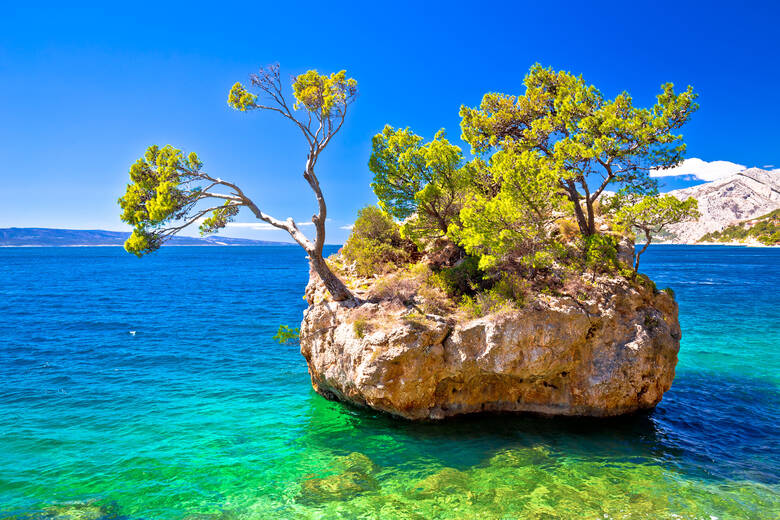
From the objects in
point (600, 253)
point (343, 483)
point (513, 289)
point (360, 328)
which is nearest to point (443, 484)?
point (343, 483)

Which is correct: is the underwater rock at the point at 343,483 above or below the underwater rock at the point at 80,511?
above

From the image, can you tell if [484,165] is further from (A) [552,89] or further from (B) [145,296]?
(B) [145,296]

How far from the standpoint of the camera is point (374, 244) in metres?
22.5

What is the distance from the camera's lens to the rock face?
1530cm

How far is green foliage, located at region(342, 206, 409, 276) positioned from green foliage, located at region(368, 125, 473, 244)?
5.13ft

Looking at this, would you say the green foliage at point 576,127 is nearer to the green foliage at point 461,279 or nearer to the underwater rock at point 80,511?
the green foliage at point 461,279

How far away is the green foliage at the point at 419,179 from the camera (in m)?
19.8

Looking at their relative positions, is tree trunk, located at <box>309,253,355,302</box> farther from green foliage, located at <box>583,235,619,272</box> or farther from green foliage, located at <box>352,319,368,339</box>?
green foliage, located at <box>583,235,619,272</box>

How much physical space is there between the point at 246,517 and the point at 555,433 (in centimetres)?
1050

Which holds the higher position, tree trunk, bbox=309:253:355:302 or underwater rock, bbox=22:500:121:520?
tree trunk, bbox=309:253:355:302

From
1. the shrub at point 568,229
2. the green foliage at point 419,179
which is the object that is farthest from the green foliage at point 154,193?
the shrub at point 568,229

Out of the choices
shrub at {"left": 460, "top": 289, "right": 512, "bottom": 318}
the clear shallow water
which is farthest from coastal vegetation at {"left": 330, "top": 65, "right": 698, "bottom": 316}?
the clear shallow water

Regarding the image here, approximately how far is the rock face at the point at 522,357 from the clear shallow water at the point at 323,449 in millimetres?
819

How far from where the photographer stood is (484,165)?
21.0 metres
